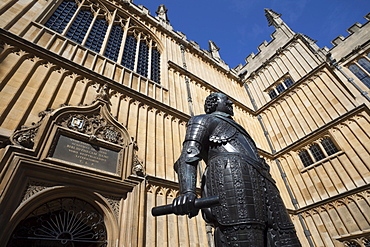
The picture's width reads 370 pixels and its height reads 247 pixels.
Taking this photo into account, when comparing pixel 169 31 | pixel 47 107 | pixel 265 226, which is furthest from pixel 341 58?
pixel 47 107

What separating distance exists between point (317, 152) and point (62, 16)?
13.6m

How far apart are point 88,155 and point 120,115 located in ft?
6.19

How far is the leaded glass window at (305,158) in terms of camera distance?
10033 mm

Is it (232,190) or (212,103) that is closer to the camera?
(232,190)

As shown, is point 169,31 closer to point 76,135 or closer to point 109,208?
point 76,135

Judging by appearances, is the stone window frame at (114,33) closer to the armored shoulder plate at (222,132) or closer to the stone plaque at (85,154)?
the stone plaque at (85,154)

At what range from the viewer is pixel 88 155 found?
4711 mm

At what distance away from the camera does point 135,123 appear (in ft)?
21.1

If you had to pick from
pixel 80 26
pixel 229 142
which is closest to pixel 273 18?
pixel 80 26

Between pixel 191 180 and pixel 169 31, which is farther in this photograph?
pixel 169 31

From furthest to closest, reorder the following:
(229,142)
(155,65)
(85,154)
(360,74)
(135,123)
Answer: (155,65) → (360,74) → (135,123) → (85,154) → (229,142)

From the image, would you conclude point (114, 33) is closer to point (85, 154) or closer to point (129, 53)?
point (129, 53)

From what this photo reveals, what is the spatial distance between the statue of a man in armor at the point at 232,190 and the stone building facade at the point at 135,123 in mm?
3265

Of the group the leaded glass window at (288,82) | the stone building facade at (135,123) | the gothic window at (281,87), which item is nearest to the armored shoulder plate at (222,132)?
the stone building facade at (135,123)
